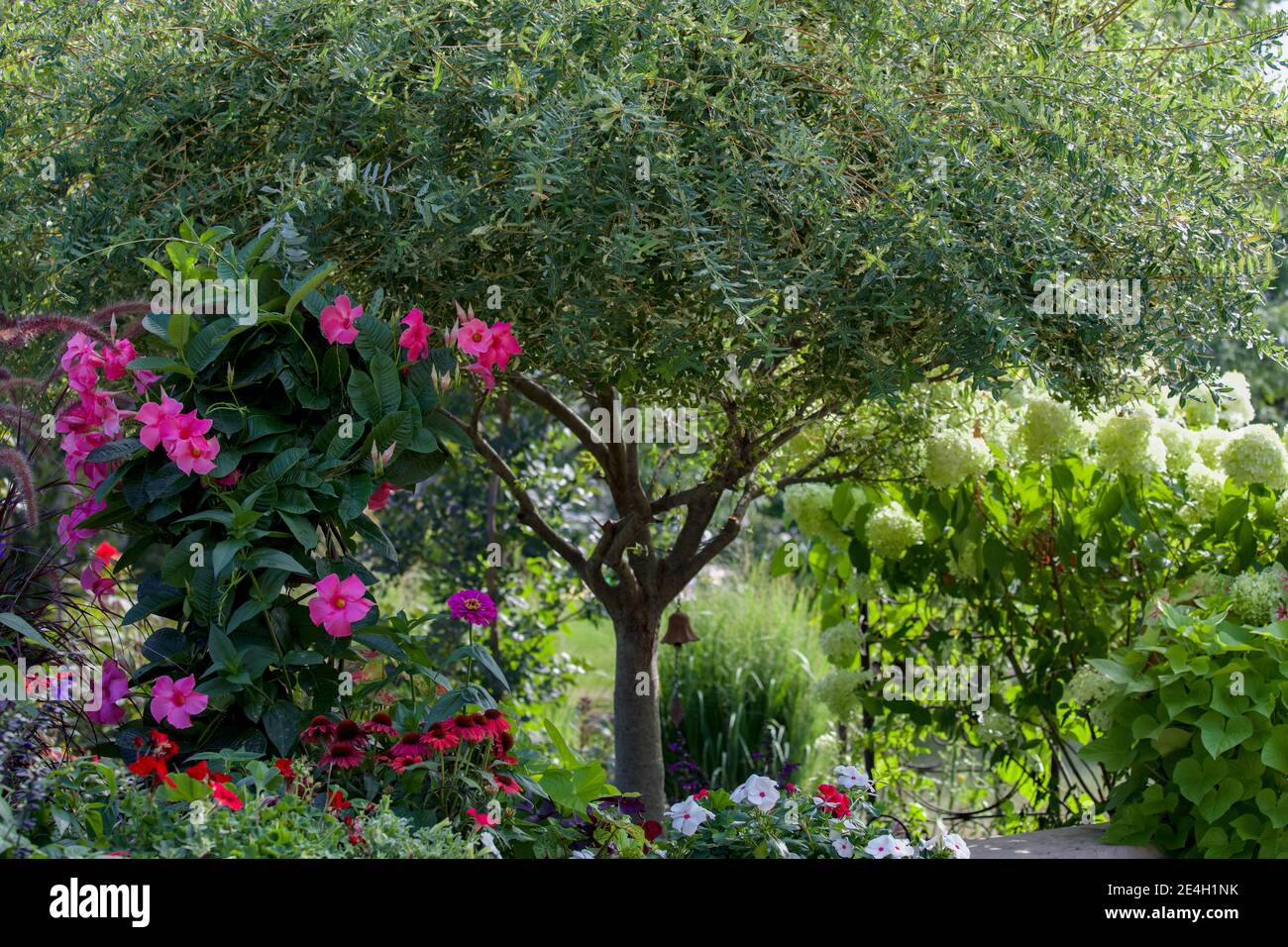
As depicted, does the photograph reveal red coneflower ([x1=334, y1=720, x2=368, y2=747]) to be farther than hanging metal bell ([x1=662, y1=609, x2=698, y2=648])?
No

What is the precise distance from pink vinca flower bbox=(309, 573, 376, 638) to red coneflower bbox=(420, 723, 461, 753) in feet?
0.88

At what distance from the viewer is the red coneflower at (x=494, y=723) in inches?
99.0

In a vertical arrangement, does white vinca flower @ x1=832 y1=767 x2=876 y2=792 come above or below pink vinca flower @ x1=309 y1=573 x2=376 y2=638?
below

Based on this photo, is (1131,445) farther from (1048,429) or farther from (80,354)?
(80,354)

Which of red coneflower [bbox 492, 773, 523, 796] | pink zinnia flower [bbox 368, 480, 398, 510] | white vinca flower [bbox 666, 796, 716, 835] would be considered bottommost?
white vinca flower [bbox 666, 796, 716, 835]

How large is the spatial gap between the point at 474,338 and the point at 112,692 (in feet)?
3.48

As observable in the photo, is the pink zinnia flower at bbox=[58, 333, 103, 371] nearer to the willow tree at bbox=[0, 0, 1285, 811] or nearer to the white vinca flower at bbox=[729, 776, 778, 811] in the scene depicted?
the willow tree at bbox=[0, 0, 1285, 811]

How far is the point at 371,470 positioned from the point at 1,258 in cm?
143

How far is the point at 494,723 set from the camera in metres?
2.52

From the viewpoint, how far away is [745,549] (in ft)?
25.1

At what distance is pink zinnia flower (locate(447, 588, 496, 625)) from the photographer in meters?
2.66

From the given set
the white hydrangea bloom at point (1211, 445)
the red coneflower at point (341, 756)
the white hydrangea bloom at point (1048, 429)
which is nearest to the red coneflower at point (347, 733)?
the red coneflower at point (341, 756)

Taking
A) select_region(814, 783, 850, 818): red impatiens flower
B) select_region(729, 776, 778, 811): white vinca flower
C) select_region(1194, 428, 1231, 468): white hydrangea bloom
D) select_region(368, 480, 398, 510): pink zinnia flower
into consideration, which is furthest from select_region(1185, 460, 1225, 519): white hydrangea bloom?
select_region(368, 480, 398, 510): pink zinnia flower
